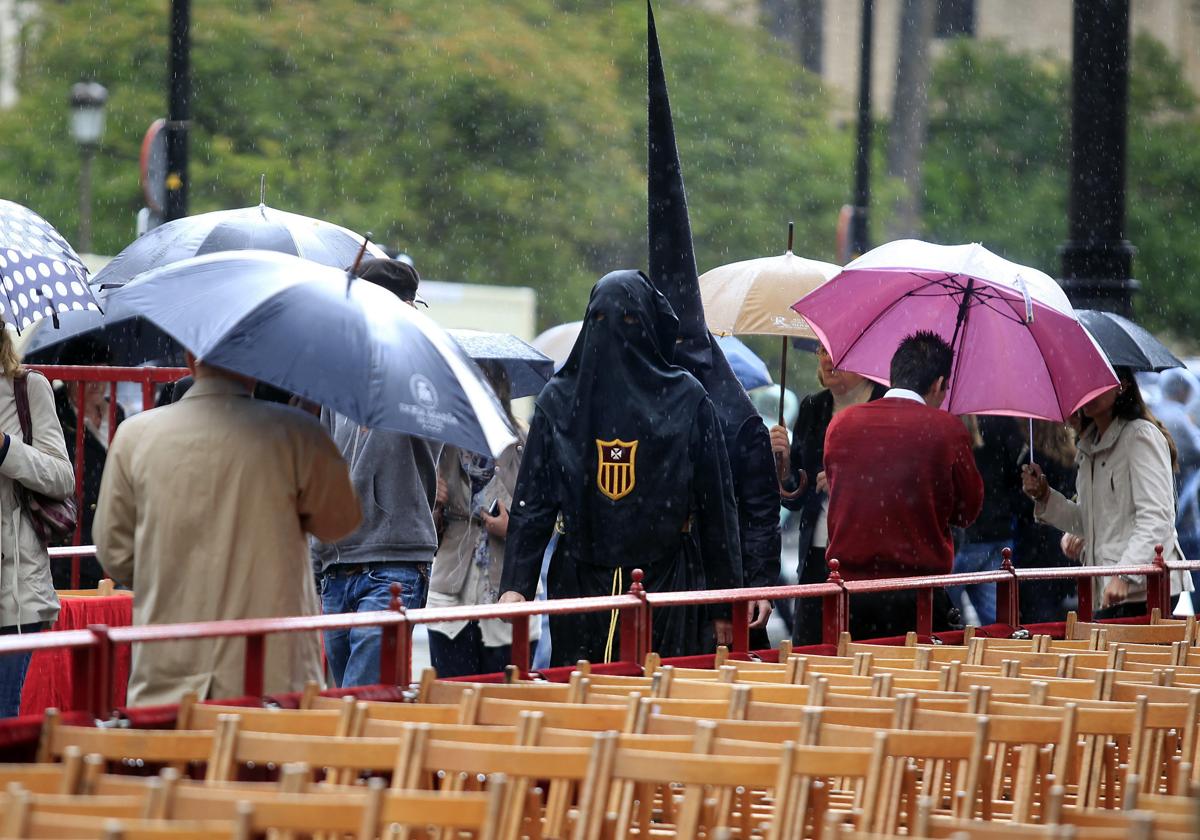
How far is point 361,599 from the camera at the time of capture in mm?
7684

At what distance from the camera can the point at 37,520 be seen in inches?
266

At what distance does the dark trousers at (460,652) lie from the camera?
873cm

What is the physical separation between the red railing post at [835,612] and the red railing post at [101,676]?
2893mm

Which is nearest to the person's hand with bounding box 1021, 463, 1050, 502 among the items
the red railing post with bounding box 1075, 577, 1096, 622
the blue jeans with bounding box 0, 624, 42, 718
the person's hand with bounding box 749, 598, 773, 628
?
the red railing post with bounding box 1075, 577, 1096, 622

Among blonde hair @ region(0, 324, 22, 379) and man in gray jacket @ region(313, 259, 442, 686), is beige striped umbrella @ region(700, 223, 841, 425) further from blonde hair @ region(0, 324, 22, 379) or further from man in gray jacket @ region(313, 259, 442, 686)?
blonde hair @ region(0, 324, 22, 379)

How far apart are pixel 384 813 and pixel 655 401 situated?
373cm

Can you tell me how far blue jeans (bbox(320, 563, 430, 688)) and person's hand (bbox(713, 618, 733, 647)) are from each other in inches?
44.3

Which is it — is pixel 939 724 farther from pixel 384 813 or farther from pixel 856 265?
pixel 856 265

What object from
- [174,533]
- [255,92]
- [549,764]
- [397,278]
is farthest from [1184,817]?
[255,92]

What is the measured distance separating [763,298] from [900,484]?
95.4 inches

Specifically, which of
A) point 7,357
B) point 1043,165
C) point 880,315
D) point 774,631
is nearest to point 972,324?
point 880,315

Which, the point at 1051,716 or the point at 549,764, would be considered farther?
the point at 1051,716

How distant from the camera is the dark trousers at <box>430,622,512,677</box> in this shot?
28.6 ft

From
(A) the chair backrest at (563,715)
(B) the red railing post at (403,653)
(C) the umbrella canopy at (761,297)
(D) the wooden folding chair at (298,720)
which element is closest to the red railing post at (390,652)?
(B) the red railing post at (403,653)
